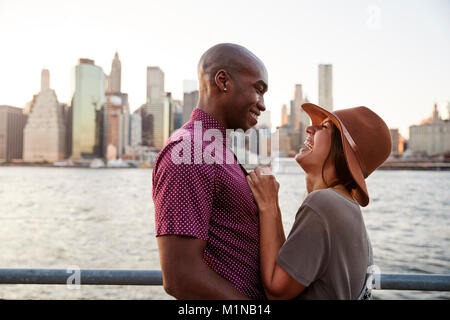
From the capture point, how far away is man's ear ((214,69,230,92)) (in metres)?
1.99

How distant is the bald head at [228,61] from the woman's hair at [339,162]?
1.82 ft

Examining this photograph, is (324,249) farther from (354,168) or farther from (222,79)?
(222,79)

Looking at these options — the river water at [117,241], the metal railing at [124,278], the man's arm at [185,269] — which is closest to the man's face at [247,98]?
the man's arm at [185,269]

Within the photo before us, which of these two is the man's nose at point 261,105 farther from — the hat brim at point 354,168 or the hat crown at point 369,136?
the hat crown at point 369,136

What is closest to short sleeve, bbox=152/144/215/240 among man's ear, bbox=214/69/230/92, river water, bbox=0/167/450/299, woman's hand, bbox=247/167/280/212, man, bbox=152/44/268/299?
man, bbox=152/44/268/299

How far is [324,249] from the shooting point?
182cm

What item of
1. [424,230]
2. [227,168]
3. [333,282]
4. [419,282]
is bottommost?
[424,230]

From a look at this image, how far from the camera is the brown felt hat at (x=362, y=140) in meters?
2.13

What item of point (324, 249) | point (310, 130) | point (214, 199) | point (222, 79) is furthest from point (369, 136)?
point (214, 199)

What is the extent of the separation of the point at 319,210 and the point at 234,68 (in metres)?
0.78

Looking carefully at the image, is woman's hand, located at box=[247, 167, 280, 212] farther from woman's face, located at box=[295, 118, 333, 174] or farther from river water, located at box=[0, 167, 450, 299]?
river water, located at box=[0, 167, 450, 299]

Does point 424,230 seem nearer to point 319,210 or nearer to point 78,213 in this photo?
point 78,213

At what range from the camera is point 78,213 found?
43406 mm
